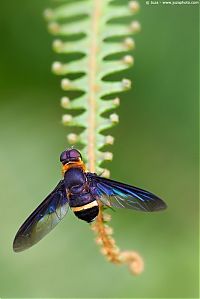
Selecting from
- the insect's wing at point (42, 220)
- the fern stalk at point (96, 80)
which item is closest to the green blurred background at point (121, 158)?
the fern stalk at point (96, 80)

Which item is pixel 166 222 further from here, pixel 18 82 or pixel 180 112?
pixel 18 82

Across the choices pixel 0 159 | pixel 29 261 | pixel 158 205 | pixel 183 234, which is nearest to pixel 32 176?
pixel 0 159

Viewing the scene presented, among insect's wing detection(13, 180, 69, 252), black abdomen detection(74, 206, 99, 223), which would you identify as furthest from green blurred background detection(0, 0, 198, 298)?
black abdomen detection(74, 206, 99, 223)

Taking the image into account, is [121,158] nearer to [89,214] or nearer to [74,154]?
[74,154]

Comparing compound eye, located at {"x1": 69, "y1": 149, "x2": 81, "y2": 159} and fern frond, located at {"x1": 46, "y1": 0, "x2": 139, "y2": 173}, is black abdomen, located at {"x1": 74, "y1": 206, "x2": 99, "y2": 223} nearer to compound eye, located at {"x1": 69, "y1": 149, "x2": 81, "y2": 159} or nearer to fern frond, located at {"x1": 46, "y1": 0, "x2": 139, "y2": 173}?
fern frond, located at {"x1": 46, "y1": 0, "x2": 139, "y2": 173}

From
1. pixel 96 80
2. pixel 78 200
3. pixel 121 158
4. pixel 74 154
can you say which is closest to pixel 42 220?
pixel 78 200

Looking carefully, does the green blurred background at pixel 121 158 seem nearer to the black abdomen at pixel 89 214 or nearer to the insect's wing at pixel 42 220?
the insect's wing at pixel 42 220
